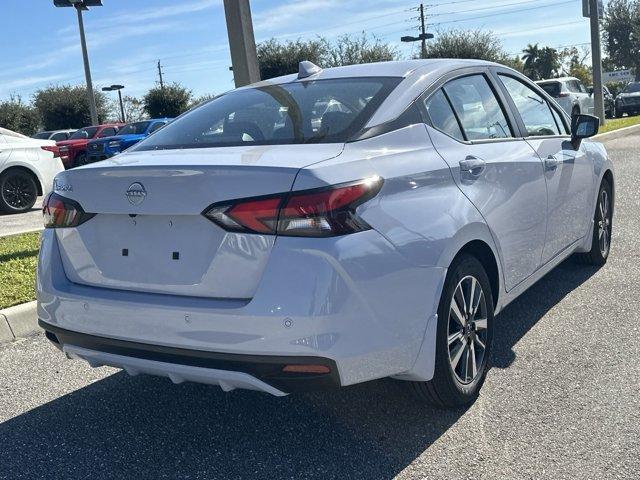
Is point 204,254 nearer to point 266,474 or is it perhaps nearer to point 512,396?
point 266,474

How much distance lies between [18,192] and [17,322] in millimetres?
7228

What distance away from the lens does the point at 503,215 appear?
3609 mm

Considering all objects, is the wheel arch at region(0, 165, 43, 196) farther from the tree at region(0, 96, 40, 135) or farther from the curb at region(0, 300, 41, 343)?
the tree at region(0, 96, 40, 135)

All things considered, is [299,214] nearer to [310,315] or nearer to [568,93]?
[310,315]

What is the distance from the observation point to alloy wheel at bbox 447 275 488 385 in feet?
10.6

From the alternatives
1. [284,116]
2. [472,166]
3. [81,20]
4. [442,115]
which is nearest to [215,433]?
[284,116]

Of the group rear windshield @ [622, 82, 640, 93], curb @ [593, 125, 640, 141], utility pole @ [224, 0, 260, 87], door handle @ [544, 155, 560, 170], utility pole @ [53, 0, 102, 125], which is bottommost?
curb @ [593, 125, 640, 141]

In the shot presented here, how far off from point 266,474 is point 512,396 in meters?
1.32

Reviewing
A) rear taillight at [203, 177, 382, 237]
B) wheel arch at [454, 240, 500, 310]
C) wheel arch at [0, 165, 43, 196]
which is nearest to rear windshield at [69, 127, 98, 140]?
wheel arch at [0, 165, 43, 196]

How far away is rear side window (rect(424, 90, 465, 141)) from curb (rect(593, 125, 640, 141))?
50.5 feet

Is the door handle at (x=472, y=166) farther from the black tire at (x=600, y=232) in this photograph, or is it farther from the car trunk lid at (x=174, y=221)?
the black tire at (x=600, y=232)

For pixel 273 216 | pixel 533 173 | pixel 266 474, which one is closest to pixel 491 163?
pixel 533 173

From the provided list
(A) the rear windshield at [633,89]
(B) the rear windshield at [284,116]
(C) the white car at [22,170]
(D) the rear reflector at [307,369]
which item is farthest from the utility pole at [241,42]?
(A) the rear windshield at [633,89]

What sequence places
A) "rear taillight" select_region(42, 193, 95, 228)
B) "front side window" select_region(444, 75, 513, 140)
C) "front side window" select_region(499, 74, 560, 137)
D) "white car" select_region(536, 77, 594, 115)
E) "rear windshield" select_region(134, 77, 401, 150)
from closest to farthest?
"rear taillight" select_region(42, 193, 95, 228), "rear windshield" select_region(134, 77, 401, 150), "front side window" select_region(444, 75, 513, 140), "front side window" select_region(499, 74, 560, 137), "white car" select_region(536, 77, 594, 115)
